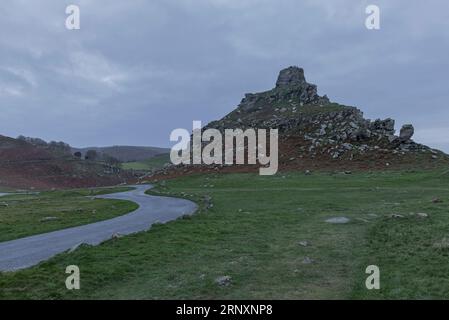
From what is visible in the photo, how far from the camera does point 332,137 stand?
98438 mm

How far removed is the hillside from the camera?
158 metres

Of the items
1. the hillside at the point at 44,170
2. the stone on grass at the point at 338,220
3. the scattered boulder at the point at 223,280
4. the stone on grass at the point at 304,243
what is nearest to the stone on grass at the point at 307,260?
the stone on grass at the point at 304,243

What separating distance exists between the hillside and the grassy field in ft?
457

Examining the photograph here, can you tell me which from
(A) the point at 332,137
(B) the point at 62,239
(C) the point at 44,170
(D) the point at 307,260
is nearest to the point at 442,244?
(D) the point at 307,260

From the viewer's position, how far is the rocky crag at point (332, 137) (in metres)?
83.3

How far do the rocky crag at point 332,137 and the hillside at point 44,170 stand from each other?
209ft

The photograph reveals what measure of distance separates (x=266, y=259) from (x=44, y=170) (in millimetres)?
170482

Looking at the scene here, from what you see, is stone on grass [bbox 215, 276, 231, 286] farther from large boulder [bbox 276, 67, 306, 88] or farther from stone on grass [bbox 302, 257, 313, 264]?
large boulder [bbox 276, 67, 306, 88]

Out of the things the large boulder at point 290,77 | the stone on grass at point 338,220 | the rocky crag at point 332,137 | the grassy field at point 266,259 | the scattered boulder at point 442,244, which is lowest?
the grassy field at point 266,259

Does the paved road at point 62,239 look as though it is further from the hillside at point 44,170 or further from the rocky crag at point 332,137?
the hillside at point 44,170

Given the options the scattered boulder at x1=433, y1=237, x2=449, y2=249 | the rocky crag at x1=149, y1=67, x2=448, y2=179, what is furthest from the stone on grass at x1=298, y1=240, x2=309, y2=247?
the rocky crag at x1=149, y1=67, x2=448, y2=179

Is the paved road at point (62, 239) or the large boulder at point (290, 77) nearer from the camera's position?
the paved road at point (62, 239)

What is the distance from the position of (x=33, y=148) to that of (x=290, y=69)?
125132 mm
